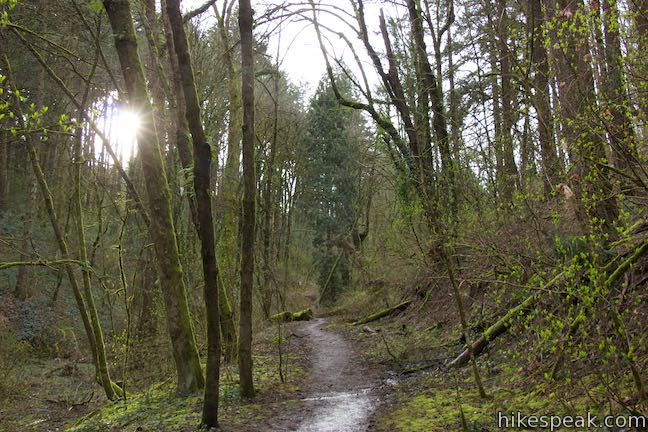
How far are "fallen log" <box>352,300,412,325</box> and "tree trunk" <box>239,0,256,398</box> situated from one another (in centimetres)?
908

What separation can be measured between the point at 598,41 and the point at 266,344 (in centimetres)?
1163

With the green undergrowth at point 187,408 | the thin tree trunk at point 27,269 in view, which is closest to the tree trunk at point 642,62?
the green undergrowth at point 187,408

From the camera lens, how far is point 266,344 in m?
14.0

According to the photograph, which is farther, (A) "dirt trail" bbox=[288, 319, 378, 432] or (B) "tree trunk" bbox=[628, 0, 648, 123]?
(A) "dirt trail" bbox=[288, 319, 378, 432]

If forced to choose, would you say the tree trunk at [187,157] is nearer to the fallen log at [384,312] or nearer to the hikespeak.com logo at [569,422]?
the hikespeak.com logo at [569,422]

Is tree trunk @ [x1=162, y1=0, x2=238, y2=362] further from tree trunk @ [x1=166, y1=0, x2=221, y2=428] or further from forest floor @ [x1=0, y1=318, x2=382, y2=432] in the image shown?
tree trunk @ [x1=166, y1=0, x2=221, y2=428]

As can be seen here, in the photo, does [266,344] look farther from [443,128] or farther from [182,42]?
[182,42]

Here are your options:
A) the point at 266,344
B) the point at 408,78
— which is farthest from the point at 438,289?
the point at 408,78

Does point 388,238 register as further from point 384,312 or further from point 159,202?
point 159,202

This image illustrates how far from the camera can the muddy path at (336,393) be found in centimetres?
585

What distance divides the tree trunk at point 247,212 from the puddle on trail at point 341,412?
117 cm

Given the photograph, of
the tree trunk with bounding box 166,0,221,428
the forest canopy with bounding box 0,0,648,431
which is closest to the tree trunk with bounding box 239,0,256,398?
the forest canopy with bounding box 0,0,648,431

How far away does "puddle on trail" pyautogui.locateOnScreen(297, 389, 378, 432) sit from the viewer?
5688 mm

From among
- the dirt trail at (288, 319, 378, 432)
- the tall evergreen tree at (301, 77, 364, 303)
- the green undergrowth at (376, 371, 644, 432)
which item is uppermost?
the tall evergreen tree at (301, 77, 364, 303)
